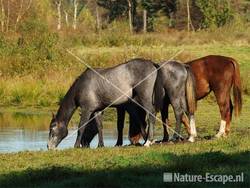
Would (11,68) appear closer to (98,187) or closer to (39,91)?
(39,91)

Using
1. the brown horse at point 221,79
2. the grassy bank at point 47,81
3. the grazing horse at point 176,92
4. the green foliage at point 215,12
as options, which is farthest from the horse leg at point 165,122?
the green foliage at point 215,12

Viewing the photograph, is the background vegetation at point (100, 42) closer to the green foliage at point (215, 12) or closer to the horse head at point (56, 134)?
the green foliage at point (215, 12)

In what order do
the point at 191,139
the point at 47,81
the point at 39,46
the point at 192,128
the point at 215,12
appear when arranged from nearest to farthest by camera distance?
the point at 191,139
the point at 192,128
the point at 47,81
the point at 39,46
the point at 215,12

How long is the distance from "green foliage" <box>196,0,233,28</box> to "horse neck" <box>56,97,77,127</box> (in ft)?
181

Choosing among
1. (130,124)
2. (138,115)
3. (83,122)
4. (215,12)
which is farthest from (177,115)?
(215,12)

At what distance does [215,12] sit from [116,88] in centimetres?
5789

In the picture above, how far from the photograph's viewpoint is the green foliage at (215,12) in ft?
236

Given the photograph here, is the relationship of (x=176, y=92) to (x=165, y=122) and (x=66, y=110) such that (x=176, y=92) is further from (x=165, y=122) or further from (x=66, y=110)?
(x=66, y=110)

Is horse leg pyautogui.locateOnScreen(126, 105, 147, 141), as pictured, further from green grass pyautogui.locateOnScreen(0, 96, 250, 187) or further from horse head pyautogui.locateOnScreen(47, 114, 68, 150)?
green grass pyautogui.locateOnScreen(0, 96, 250, 187)

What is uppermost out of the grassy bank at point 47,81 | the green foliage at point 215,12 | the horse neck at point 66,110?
the horse neck at point 66,110

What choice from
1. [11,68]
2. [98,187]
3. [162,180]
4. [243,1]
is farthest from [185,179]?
[243,1]

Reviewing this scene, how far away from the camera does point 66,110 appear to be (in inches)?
647

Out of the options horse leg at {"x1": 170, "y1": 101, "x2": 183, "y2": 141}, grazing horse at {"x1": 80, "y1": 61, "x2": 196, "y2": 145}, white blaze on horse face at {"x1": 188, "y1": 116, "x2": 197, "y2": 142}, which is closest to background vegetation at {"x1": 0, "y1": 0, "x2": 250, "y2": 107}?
grazing horse at {"x1": 80, "y1": 61, "x2": 196, "y2": 145}

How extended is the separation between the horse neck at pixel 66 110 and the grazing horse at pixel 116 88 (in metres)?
0.19
